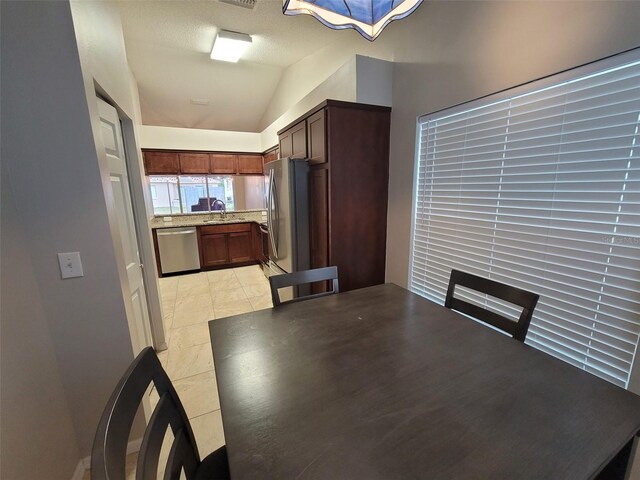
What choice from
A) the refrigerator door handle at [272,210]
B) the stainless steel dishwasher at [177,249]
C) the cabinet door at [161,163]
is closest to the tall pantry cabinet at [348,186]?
the refrigerator door handle at [272,210]

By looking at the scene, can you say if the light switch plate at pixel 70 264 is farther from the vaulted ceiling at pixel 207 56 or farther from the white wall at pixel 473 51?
the vaulted ceiling at pixel 207 56

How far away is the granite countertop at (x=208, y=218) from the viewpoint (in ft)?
15.4

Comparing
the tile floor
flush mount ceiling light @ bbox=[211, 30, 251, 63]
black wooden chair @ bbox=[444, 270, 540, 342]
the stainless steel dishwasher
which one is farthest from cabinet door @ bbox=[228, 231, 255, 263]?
black wooden chair @ bbox=[444, 270, 540, 342]

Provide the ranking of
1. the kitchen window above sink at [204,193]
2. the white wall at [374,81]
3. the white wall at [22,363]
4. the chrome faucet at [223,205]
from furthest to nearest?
the chrome faucet at [223,205]
the kitchen window above sink at [204,193]
the white wall at [374,81]
the white wall at [22,363]

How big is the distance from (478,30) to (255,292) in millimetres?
3557

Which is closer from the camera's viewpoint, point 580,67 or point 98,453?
point 98,453

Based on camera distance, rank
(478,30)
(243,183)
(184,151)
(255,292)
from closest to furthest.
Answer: (478,30) → (255,292) → (184,151) → (243,183)

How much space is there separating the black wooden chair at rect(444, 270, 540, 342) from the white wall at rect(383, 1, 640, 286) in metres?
1.06

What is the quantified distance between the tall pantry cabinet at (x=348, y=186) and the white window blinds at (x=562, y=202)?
2.13 ft

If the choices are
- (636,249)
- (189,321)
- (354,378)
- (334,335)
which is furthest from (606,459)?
(189,321)

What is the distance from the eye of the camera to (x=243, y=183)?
5.62 meters

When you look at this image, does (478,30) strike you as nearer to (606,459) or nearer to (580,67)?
(580,67)

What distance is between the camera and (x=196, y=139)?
492cm

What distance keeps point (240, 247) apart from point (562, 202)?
15.1 ft
